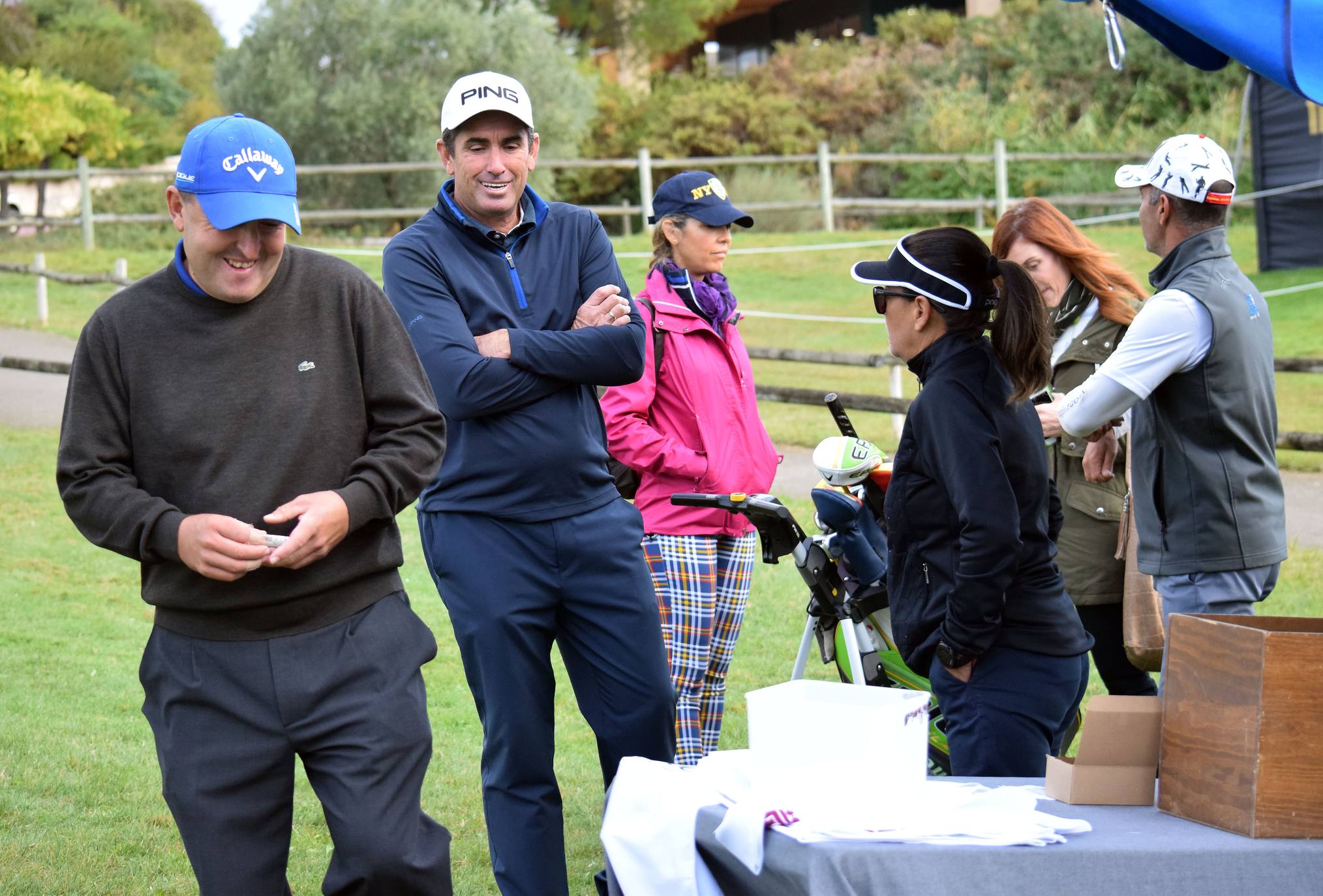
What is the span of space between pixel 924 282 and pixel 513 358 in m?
1.05

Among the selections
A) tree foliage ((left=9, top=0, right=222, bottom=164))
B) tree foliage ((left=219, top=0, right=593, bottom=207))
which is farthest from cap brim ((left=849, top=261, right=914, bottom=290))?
tree foliage ((left=9, top=0, right=222, bottom=164))

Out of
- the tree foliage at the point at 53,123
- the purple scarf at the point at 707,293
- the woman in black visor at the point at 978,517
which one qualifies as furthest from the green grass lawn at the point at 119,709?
the tree foliage at the point at 53,123

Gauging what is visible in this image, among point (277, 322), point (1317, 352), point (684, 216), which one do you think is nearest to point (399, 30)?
point (1317, 352)

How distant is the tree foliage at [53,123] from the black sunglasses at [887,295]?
27758 mm

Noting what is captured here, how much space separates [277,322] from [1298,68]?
2116 millimetres

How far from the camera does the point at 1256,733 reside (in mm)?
2482

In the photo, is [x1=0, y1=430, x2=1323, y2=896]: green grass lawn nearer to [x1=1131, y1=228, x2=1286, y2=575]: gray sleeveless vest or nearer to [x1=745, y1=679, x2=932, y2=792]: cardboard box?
[x1=745, y1=679, x2=932, y2=792]: cardboard box

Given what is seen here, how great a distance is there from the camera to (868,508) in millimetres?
4723

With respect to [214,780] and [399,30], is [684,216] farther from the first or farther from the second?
[399,30]

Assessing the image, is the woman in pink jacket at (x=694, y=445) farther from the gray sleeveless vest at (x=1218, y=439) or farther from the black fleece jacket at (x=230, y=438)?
the black fleece jacket at (x=230, y=438)

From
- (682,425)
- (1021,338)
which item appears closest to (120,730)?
(682,425)

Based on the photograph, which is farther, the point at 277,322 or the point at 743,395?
the point at 743,395

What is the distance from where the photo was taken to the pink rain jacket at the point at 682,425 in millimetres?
4797

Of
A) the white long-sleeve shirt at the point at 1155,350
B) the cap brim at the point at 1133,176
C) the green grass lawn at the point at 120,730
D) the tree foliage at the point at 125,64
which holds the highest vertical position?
the tree foliage at the point at 125,64
